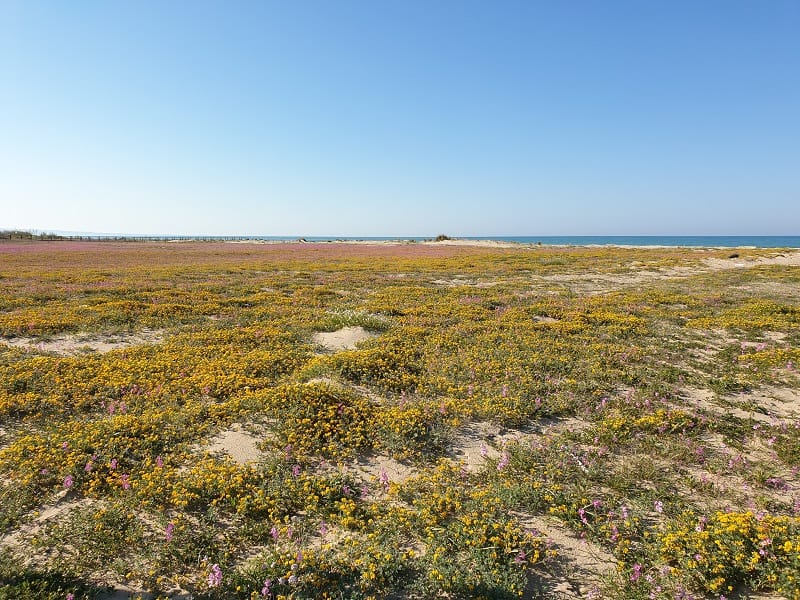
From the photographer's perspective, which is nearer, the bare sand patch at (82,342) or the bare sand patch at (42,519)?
the bare sand patch at (42,519)

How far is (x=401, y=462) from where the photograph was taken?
7375mm

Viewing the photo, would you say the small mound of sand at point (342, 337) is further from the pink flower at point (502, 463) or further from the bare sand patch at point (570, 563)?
the bare sand patch at point (570, 563)

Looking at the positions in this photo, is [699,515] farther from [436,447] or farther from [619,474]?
[436,447]

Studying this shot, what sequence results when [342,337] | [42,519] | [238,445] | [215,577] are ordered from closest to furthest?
[215,577] < [42,519] < [238,445] < [342,337]

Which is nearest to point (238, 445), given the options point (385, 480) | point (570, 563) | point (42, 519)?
point (42, 519)

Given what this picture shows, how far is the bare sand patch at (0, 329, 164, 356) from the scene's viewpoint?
521 inches

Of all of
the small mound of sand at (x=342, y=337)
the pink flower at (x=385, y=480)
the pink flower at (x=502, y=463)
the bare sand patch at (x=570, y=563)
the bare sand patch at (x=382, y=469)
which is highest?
the small mound of sand at (x=342, y=337)

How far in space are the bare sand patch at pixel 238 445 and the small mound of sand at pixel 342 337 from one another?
234 inches

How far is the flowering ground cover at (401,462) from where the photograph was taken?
15.6 ft

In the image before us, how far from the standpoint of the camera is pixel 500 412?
8.94 meters

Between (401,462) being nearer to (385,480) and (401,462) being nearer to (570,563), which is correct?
(385,480)

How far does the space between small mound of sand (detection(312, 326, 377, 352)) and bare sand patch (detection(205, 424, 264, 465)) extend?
594 centimetres

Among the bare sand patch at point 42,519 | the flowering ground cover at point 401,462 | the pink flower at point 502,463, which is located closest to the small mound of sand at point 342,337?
the flowering ground cover at point 401,462

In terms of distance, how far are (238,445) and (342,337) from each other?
7.80 m
